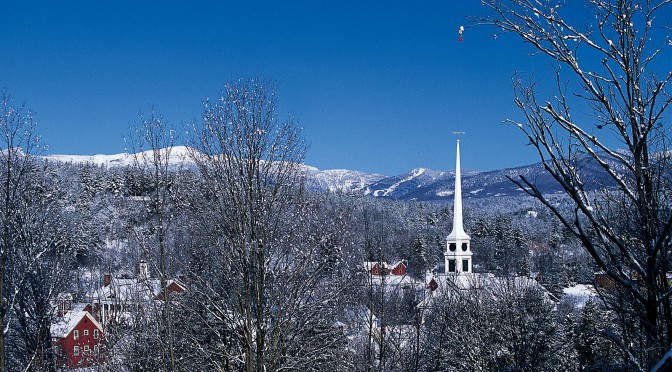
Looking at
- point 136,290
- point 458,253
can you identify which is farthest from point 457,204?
point 136,290

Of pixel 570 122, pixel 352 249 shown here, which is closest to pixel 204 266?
pixel 352 249

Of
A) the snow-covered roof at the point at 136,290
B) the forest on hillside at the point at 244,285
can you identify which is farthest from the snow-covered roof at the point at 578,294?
the snow-covered roof at the point at 136,290

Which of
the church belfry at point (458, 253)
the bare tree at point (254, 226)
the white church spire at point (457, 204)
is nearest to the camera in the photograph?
the bare tree at point (254, 226)

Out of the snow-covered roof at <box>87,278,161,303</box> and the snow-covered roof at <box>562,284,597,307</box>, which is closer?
the snow-covered roof at <box>87,278,161,303</box>

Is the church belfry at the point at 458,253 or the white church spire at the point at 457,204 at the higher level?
the white church spire at the point at 457,204

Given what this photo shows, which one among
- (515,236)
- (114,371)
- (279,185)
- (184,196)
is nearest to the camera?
(279,185)

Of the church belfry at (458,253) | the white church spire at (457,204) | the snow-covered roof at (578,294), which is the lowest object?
the snow-covered roof at (578,294)

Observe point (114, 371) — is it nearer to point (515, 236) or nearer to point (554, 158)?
point (554, 158)

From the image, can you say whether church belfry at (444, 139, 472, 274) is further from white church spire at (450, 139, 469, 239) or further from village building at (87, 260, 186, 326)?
village building at (87, 260, 186, 326)

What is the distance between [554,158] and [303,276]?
321 inches

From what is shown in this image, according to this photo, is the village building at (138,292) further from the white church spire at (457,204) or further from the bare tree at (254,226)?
the white church spire at (457,204)

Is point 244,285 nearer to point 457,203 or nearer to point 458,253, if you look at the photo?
point 458,253

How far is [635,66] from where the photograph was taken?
354cm

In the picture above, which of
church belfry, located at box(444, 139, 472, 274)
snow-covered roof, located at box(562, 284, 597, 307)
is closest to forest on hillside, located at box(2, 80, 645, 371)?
church belfry, located at box(444, 139, 472, 274)
